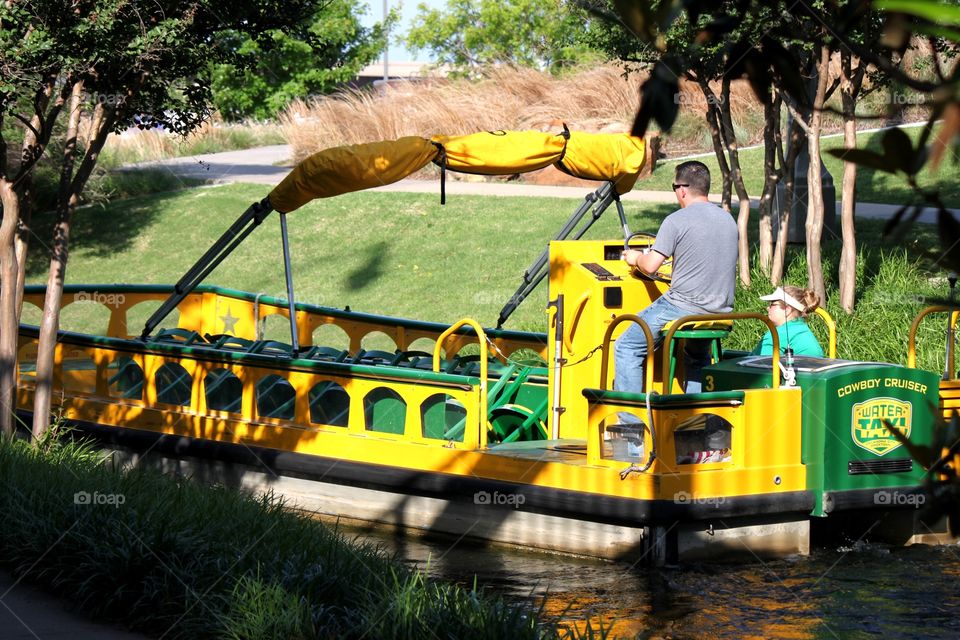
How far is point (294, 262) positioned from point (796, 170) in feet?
27.0

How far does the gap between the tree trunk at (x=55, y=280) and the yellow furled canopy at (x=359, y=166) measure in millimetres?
1600

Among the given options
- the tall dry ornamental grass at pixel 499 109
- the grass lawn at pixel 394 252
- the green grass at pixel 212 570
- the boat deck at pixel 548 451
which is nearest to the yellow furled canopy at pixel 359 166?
the boat deck at pixel 548 451

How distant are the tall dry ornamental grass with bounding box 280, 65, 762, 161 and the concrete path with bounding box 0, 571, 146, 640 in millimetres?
19677

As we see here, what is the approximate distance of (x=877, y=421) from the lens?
8016mm

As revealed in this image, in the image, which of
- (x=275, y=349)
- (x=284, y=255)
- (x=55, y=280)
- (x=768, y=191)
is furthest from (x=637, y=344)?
(x=768, y=191)

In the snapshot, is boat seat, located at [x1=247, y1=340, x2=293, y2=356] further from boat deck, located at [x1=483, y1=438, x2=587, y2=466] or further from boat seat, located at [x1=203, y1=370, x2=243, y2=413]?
boat deck, located at [x1=483, y1=438, x2=587, y2=466]

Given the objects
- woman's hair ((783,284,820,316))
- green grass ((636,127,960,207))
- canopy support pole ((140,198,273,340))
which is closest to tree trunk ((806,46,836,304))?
woman's hair ((783,284,820,316))

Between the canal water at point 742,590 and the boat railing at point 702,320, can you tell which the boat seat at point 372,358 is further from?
the boat railing at point 702,320

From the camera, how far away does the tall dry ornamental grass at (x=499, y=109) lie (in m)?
25.9

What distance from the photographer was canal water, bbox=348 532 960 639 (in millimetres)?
6594

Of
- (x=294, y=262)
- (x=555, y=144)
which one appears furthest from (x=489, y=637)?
(x=294, y=262)

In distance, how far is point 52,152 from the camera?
20719 millimetres

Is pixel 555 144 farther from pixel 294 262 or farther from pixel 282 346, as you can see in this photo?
pixel 294 262

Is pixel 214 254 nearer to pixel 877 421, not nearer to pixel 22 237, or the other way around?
pixel 22 237
